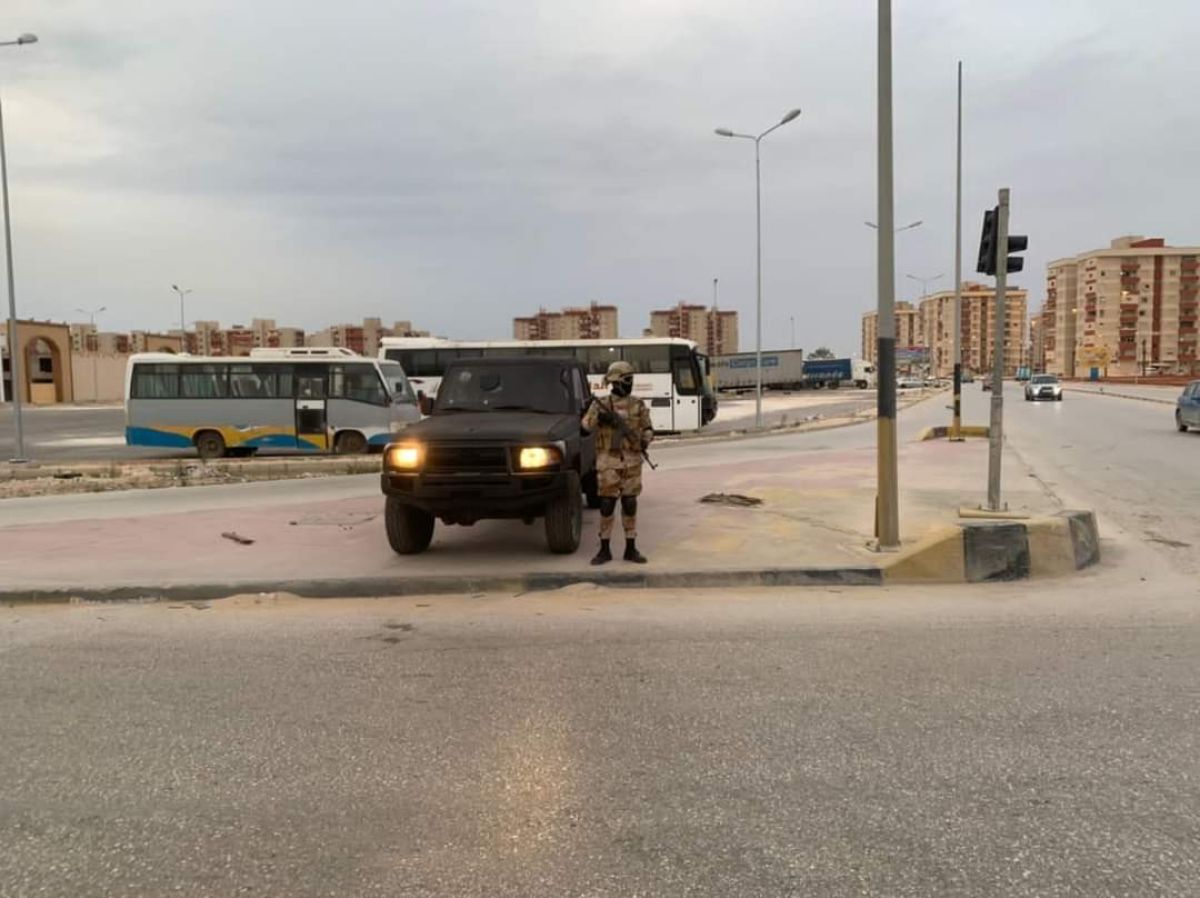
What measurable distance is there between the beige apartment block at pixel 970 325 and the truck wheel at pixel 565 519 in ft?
357

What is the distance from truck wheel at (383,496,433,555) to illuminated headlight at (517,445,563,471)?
130 centimetres

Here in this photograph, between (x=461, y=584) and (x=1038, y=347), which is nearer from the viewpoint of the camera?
(x=461, y=584)

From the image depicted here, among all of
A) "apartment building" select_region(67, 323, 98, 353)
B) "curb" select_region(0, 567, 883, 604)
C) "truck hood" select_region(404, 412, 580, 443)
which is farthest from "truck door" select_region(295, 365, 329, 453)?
"apartment building" select_region(67, 323, 98, 353)

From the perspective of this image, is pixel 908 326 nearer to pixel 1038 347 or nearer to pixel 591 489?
pixel 1038 347

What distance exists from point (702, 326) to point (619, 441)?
109 meters

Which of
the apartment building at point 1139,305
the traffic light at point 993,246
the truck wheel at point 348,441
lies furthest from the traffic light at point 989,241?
the apartment building at point 1139,305

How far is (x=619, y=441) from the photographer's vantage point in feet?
24.0

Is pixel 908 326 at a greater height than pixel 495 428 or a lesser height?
greater

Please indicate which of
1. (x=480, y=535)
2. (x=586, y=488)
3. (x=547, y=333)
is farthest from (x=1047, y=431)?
(x=547, y=333)

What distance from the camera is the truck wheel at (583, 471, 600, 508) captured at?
1034cm

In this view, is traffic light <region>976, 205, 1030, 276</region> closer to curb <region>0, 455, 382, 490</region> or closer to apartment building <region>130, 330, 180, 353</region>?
curb <region>0, 455, 382, 490</region>

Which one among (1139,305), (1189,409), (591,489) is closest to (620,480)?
(591,489)

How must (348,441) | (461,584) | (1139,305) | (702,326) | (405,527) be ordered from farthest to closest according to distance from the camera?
(1139,305) < (702,326) < (348,441) < (405,527) < (461,584)

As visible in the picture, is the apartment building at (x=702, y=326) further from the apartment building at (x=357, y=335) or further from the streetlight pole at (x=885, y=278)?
the streetlight pole at (x=885, y=278)
